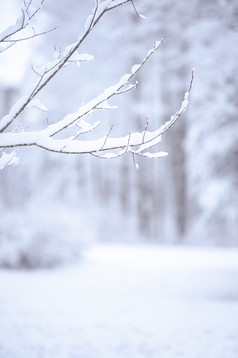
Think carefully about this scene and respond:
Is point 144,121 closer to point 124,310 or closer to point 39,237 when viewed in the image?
point 39,237

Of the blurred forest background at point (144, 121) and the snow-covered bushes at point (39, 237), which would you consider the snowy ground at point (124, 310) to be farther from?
the blurred forest background at point (144, 121)

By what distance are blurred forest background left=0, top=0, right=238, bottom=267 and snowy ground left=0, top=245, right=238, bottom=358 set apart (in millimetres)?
1025

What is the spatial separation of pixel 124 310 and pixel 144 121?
26.3 feet

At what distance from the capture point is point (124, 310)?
5176 mm

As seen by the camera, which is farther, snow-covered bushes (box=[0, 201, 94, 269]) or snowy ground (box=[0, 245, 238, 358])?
snow-covered bushes (box=[0, 201, 94, 269])

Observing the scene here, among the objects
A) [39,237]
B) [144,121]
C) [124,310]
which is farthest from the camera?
[144,121]

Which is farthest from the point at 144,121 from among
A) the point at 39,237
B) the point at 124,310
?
the point at 124,310

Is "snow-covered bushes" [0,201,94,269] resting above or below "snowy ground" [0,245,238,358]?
above

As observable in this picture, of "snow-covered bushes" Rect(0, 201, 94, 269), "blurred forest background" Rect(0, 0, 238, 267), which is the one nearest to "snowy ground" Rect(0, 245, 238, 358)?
"snow-covered bushes" Rect(0, 201, 94, 269)

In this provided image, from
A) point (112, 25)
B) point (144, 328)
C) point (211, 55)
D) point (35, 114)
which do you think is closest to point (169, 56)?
point (112, 25)

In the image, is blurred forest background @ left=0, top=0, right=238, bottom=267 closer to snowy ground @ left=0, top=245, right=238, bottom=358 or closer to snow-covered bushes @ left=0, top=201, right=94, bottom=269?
snow-covered bushes @ left=0, top=201, right=94, bottom=269

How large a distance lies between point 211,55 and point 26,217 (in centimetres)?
563

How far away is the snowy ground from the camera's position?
3.87m

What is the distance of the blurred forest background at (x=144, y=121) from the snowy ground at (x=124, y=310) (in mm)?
1025
